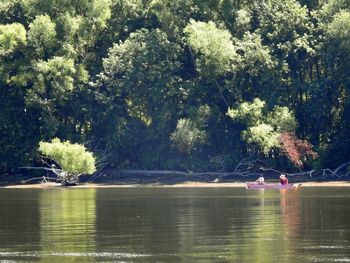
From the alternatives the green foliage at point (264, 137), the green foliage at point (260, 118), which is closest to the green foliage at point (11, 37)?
the green foliage at point (260, 118)

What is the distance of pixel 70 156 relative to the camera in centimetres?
8956

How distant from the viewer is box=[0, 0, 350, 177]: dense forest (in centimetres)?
9238

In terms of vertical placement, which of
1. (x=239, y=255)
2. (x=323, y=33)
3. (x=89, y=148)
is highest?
(x=323, y=33)

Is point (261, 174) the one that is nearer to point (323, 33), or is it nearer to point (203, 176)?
point (203, 176)

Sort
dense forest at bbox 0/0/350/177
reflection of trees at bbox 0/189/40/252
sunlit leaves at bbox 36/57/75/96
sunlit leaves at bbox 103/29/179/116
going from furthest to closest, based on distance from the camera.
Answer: sunlit leaves at bbox 103/29/179/116 < sunlit leaves at bbox 36/57/75/96 < dense forest at bbox 0/0/350/177 < reflection of trees at bbox 0/189/40/252

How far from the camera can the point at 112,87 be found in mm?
96688

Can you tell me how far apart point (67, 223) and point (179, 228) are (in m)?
6.70

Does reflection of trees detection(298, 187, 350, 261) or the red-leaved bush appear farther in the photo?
the red-leaved bush

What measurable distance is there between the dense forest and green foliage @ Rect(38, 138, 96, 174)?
14.7 ft

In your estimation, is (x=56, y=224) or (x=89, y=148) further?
(x=89, y=148)

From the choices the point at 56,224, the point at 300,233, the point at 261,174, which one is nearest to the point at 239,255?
the point at 300,233

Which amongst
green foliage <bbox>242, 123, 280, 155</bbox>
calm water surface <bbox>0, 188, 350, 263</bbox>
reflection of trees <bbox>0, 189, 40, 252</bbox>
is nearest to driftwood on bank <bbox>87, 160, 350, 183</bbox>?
green foliage <bbox>242, 123, 280, 155</bbox>

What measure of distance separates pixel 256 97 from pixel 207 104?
14.4 ft

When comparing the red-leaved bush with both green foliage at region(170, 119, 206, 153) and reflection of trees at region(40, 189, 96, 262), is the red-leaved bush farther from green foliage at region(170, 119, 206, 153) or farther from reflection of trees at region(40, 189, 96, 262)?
reflection of trees at region(40, 189, 96, 262)
